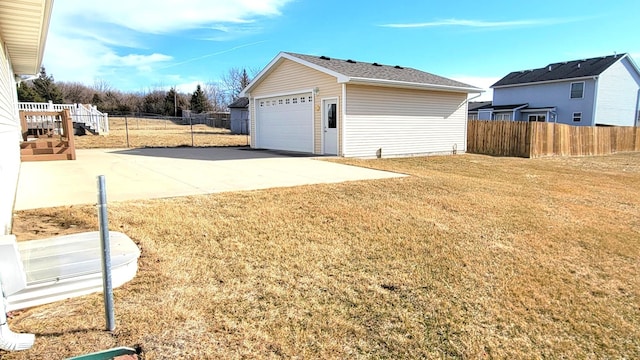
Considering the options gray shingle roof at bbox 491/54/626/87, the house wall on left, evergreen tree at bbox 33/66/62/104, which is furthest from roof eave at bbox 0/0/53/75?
evergreen tree at bbox 33/66/62/104

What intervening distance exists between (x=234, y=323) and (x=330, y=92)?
11808mm

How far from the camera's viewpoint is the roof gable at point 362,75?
13.1m

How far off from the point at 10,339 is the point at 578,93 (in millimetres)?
35432

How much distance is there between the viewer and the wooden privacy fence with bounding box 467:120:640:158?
1816cm

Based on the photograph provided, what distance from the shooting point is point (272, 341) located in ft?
8.34

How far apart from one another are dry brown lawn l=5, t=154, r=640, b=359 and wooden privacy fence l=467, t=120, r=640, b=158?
12.8 metres

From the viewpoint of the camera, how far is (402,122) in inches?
595

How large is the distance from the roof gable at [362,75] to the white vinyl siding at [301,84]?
0.28m

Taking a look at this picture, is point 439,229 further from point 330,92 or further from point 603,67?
point 603,67

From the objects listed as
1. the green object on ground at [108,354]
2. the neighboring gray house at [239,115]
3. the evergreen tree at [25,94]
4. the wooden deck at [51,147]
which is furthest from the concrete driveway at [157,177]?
the evergreen tree at [25,94]

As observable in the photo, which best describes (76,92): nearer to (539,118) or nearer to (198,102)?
(198,102)

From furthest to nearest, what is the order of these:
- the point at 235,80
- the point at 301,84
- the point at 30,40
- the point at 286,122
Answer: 1. the point at 235,80
2. the point at 286,122
3. the point at 301,84
4. the point at 30,40

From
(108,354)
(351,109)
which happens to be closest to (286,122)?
(351,109)

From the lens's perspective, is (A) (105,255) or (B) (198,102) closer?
(A) (105,255)
